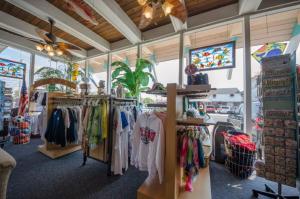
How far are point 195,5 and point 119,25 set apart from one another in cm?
193

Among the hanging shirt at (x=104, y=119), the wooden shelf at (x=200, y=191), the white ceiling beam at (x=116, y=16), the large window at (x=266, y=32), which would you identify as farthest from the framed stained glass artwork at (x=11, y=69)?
the large window at (x=266, y=32)

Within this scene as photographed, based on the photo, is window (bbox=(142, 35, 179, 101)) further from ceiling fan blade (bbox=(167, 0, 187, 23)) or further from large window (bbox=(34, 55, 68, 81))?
large window (bbox=(34, 55, 68, 81))

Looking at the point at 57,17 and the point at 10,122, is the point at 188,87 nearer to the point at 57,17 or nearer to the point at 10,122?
the point at 57,17

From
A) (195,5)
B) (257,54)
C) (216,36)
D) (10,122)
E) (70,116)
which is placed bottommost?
(10,122)

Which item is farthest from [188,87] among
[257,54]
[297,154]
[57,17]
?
[57,17]

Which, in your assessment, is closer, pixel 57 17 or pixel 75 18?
pixel 57 17

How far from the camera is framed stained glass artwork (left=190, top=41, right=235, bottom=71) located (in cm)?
280

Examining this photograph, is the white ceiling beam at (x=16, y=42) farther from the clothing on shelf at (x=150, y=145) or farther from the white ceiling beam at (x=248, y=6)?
the white ceiling beam at (x=248, y=6)

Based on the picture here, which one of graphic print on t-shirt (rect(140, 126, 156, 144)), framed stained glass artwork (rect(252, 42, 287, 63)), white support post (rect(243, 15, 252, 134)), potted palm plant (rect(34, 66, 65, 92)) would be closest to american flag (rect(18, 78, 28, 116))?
potted palm plant (rect(34, 66, 65, 92))

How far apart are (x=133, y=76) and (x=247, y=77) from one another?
2592 millimetres

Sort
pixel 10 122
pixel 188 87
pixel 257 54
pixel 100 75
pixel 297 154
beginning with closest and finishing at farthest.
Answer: pixel 188 87
pixel 297 154
pixel 257 54
pixel 10 122
pixel 100 75

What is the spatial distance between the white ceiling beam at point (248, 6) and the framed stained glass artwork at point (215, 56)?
2.12ft

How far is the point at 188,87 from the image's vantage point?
1.29 m

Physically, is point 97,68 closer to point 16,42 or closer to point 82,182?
point 16,42
